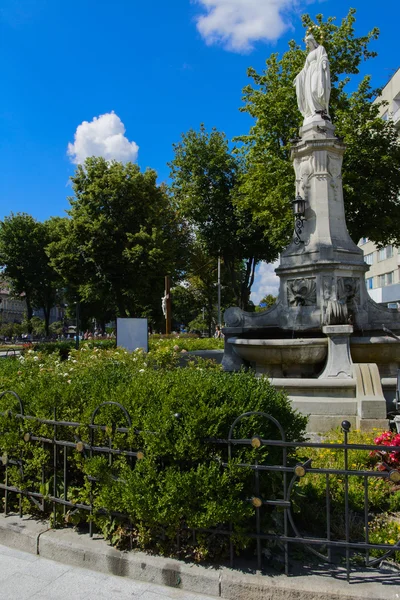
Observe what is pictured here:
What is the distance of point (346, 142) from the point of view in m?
20.2

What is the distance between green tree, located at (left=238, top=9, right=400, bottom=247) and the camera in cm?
2102

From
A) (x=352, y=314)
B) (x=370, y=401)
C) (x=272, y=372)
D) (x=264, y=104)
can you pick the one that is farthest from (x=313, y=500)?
(x=264, y=104)

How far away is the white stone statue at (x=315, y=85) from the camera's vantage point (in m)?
11.9

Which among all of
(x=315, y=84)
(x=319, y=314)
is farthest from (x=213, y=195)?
(x=319, y=314)

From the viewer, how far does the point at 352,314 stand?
1063cm

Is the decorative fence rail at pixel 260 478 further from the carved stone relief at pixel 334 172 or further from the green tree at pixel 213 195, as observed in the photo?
the green tree at pixel 213 195

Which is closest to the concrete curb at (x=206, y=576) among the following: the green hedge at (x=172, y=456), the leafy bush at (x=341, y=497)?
the green hedge at (x=172, y=456)

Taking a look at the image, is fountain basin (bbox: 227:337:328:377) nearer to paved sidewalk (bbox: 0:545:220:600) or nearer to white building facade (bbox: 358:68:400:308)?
paved sidewalk (bbox: 0:545:220:600)

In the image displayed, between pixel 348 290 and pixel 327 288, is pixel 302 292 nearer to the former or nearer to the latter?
pixel 327 288

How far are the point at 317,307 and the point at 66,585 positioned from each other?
8.16 m

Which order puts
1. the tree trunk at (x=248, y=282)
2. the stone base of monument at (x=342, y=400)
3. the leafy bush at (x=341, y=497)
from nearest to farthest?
the leafy bush at (x=341, y=497) < the stone base of monument at (x=342, y=400) < the tree trunk at (x=248, y=282)

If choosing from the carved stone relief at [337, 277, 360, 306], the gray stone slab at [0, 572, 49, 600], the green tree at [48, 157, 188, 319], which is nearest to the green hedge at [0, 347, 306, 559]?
the gray stone slab at [0, 572, 49, 600]

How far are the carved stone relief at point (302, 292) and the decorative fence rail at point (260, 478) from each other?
6.99 meters

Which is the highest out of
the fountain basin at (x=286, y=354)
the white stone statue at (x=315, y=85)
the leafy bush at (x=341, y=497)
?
the white stone statue at (x=315, y=85)
